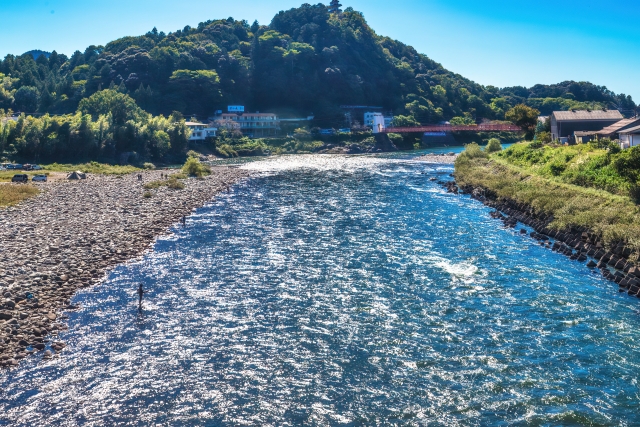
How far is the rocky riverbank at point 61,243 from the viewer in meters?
22.5

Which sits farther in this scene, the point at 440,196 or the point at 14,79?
the point at 14,79

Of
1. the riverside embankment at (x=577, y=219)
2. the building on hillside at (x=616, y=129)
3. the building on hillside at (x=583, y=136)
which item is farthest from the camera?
the building on hillside at (x=583, y=136)

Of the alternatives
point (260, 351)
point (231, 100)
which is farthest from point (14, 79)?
point (260, 351)

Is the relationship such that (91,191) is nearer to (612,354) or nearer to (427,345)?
(427,345)

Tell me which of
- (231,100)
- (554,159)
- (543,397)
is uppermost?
(231,100)

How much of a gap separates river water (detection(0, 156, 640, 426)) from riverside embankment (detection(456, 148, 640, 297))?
6.06ft

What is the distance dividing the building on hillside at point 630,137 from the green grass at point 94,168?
254 feet

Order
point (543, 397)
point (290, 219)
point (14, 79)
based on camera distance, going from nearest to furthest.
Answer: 1. point (543, 397)
2. point (290, 219)
3. point (14, 79)

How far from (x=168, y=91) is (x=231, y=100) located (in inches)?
973

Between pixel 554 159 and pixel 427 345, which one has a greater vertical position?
pixel 554 159

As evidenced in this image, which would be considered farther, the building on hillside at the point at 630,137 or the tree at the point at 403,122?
the tree at the point at 403,122

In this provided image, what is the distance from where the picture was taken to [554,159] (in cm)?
6072

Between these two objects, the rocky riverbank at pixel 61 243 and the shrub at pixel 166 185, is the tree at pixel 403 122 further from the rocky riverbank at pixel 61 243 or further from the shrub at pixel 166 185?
the rocky riverbank at pixel 61 243

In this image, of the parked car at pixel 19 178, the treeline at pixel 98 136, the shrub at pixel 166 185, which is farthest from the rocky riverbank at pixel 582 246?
the treeline at pixel 98 136
